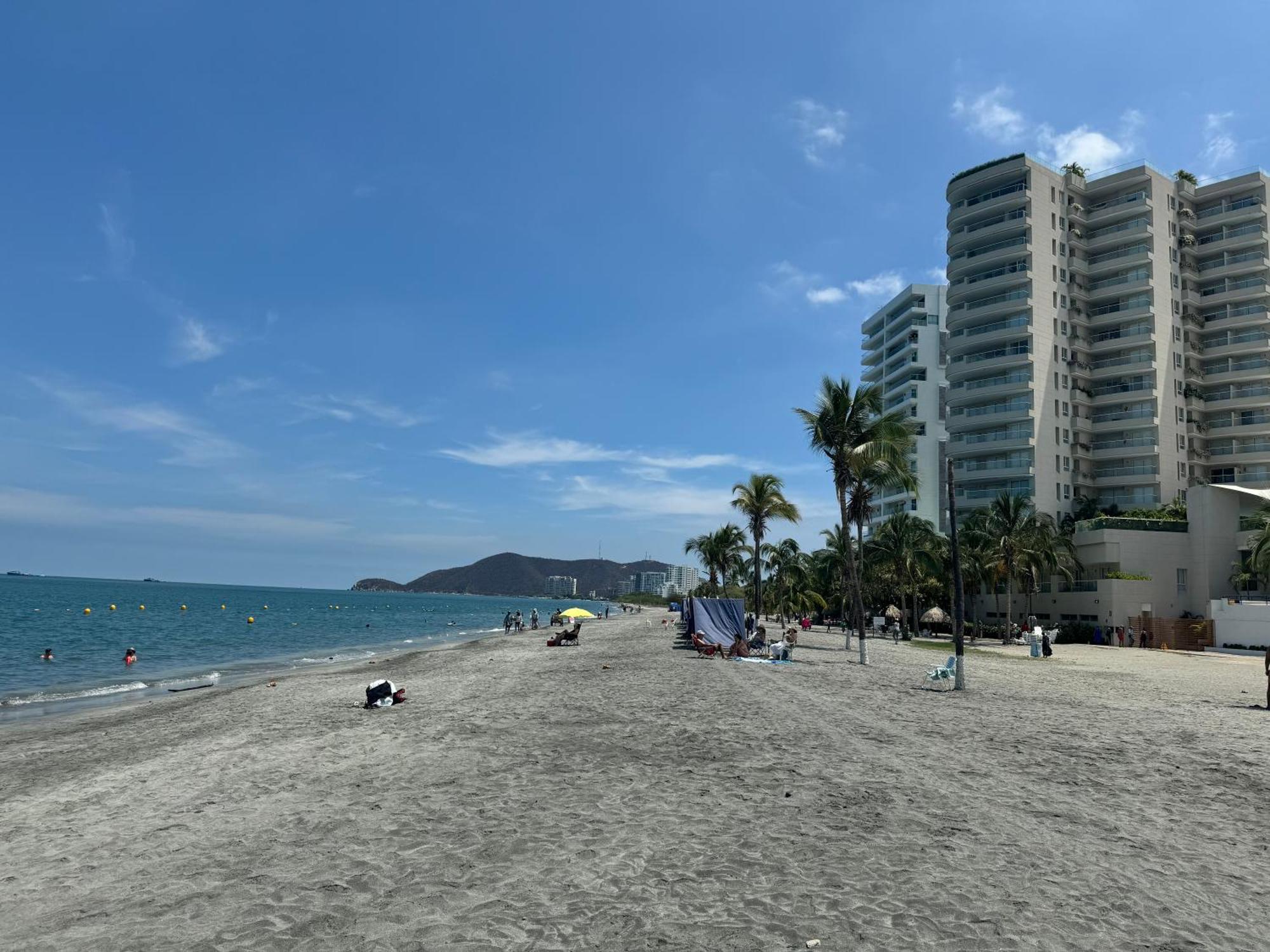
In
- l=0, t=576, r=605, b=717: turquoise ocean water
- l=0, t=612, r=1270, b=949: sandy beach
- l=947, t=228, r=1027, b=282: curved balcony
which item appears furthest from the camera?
l=947, t=228, r=1027, b=282: curved balcony

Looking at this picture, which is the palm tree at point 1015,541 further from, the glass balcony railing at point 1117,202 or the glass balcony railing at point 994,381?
the glass balcony railing at point 1117,202

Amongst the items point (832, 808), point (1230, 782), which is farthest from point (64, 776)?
point (1230, 782)

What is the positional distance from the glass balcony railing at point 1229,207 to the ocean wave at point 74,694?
8977cm

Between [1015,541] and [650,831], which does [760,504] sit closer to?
[1015,541]

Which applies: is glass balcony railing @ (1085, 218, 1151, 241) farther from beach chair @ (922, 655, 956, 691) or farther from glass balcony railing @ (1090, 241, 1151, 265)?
beach chair @ (922, 655, 956, 691)

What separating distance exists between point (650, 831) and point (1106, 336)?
256 feet

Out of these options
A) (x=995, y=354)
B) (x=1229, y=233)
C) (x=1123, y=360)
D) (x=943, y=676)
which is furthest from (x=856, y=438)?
(x=1229, y=233)

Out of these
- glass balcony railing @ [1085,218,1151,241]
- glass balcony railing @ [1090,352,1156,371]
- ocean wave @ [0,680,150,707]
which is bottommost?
ocean wave @ [0,680,150,707]

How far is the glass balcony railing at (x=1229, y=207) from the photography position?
233ft

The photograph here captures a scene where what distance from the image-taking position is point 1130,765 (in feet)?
33.5

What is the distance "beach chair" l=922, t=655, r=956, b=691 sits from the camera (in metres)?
19.8

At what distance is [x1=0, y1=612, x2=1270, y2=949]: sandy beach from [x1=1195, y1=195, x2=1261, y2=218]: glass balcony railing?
76.3 meters

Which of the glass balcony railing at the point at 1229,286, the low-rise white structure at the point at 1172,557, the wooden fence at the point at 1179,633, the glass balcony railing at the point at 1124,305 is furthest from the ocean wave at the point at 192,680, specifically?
the glass balcony railing at the point at 1229,286

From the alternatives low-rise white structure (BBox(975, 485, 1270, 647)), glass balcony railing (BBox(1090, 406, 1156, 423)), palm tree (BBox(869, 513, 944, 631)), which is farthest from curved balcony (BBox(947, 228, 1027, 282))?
low-rise white structure (BBox(975, 485, 1270, 647))
